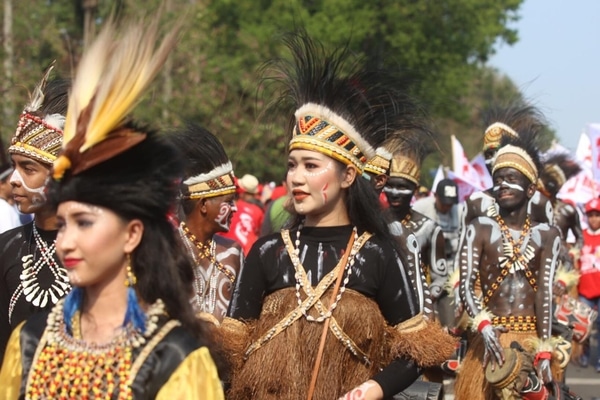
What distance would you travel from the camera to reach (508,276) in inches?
364

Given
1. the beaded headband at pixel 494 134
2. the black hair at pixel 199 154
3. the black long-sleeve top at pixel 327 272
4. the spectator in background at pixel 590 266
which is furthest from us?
the spectator in background at pixel 590 266

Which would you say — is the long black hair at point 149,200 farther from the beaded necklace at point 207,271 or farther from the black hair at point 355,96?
the beaded necklace at point 207,271

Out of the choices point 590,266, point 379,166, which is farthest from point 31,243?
point 590,266

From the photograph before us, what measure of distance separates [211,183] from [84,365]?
3743 millimetres

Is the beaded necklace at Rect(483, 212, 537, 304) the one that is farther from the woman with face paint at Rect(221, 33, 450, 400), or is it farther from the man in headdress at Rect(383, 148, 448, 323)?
the woman with face paint at Rect(221, 33, 450, 400)

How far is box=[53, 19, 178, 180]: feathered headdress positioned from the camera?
4.13 m

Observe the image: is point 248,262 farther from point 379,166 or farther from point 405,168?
point 405,168

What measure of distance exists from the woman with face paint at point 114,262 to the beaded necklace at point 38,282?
1605 millimetres

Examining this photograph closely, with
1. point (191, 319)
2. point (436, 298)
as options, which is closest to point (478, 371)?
point (436, 298)

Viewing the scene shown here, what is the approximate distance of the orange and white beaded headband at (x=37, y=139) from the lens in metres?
6.14

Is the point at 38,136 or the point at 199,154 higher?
the point at 199,154

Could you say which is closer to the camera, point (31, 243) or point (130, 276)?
point (130, 276)

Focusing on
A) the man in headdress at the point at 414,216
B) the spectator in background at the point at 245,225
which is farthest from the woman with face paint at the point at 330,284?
the spectator in background at the point at 245,225

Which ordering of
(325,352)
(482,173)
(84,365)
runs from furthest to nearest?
(482,173) < (325,352) < (84,365)
